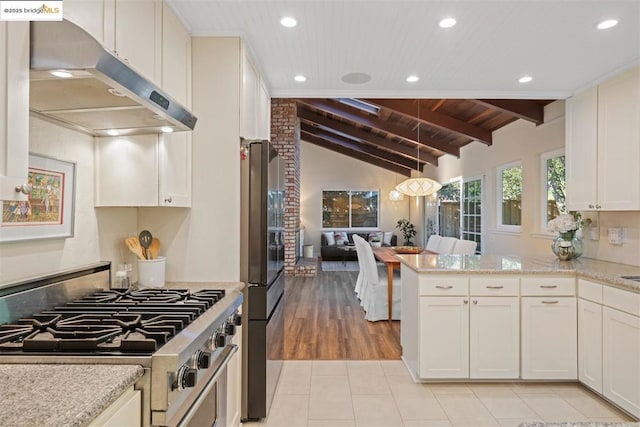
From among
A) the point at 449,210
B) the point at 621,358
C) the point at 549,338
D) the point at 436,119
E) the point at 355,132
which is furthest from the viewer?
the point at 355,132

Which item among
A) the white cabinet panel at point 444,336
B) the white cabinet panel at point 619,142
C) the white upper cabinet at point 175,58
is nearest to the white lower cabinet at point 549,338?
the white cabinet panel at point 444,336

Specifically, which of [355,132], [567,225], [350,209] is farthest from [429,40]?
[350,209]

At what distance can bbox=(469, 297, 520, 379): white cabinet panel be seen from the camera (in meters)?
2.76

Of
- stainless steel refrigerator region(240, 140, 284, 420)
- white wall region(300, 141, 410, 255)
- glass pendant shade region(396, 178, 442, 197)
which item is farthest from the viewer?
white wall region(300, 141, 410, 255)

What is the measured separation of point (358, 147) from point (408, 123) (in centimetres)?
291

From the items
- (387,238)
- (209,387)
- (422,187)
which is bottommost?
(209,387)

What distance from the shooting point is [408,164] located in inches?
403

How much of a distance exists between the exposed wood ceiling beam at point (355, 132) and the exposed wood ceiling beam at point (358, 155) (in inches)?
76.2

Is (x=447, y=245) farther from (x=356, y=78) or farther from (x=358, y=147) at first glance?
(x=358, y=147)

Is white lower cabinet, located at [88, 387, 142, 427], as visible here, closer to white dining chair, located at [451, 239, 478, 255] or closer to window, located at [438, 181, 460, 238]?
white dining chair, located at [451, 239, 478, 255]

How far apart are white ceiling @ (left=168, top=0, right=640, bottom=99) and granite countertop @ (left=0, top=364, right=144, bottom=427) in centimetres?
183

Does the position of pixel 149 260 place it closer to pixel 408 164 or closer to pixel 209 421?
pixel 209 421

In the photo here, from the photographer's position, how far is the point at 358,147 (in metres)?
9.77

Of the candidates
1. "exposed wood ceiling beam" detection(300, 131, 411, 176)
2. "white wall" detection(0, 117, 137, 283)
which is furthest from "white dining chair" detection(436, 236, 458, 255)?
"exposed wood ceiling beam" detection(300, 131, 411, 176)
